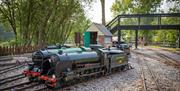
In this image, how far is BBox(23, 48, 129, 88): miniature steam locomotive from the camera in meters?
11.1

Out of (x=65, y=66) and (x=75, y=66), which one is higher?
(x=65, y=66)

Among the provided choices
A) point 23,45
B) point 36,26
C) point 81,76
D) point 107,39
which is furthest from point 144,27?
point 81,76

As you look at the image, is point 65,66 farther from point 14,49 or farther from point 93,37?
point 93,37

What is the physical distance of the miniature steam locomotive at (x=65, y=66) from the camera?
11.1 m

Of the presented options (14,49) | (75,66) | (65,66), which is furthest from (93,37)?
(65,66)

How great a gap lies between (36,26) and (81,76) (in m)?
22.1

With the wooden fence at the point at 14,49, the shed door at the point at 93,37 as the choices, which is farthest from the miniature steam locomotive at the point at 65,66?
the shed door at the point at 93,37

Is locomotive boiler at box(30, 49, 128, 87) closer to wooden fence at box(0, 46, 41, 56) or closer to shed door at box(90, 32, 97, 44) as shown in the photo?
wooden fence at box(0, 46, 41, 56)

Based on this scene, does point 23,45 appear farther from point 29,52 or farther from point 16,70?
point 16,70

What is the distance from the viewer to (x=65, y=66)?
11516 millimetres

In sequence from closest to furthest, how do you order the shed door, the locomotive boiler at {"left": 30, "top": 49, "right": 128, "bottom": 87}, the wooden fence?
the locomotive boiler at {"left": 30, "top": 49, "right": 128, "bottom": 87}, the wooden fence, the shed door

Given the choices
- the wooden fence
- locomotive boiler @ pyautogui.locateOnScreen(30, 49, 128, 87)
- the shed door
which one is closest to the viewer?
locomotive boiler @ pyautogui.locateOnScreen(30, 49, 128, 87)

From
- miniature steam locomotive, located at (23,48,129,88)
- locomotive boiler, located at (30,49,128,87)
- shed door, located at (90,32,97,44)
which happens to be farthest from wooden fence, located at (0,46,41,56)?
miniature steam locomotive, located at (23,48,129,88)

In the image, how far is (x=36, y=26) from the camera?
3312 cm
